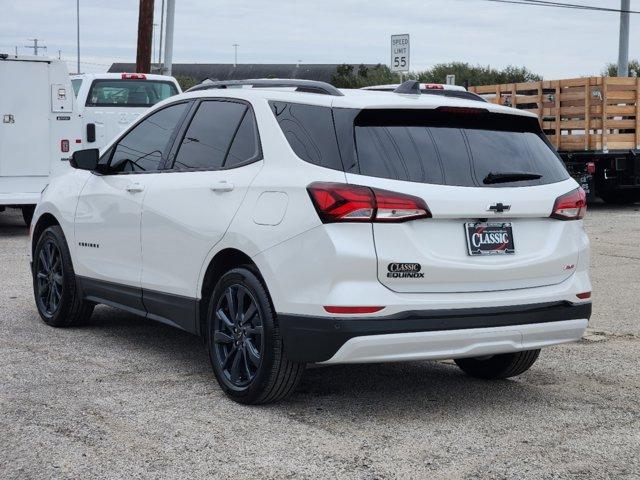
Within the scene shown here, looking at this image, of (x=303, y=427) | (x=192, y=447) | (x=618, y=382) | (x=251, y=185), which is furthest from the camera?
(x=618, y=382)

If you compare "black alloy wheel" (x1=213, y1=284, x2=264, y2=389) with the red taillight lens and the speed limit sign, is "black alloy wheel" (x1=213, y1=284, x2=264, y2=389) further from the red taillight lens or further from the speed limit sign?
the speed limit sign

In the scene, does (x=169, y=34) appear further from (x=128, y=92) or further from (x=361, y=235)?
(x=361, y=235)

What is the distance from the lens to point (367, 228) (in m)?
5.46

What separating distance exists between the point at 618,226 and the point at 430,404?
12.4 m

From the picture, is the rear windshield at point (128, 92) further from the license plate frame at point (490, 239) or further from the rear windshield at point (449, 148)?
the license plate frame at point (490, 239)

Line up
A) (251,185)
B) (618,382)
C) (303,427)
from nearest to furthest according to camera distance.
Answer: (303,427), (251,185), (618,382)

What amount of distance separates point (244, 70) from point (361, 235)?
97164mm

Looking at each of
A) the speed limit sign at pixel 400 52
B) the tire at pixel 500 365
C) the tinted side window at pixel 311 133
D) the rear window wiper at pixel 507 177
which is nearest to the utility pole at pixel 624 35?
the speed limit sign at pixel 400 52

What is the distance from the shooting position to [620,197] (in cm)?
2239

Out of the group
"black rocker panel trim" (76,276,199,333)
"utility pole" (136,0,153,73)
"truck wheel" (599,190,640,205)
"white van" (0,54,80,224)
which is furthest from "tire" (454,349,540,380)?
"utility pole" (136,0,153,73)

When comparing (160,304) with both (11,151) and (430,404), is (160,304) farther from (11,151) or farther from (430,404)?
(11,151)

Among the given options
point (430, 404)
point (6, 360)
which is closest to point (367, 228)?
point (430, 404)

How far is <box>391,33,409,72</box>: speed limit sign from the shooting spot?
2350cm

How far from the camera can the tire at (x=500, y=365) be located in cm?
662
